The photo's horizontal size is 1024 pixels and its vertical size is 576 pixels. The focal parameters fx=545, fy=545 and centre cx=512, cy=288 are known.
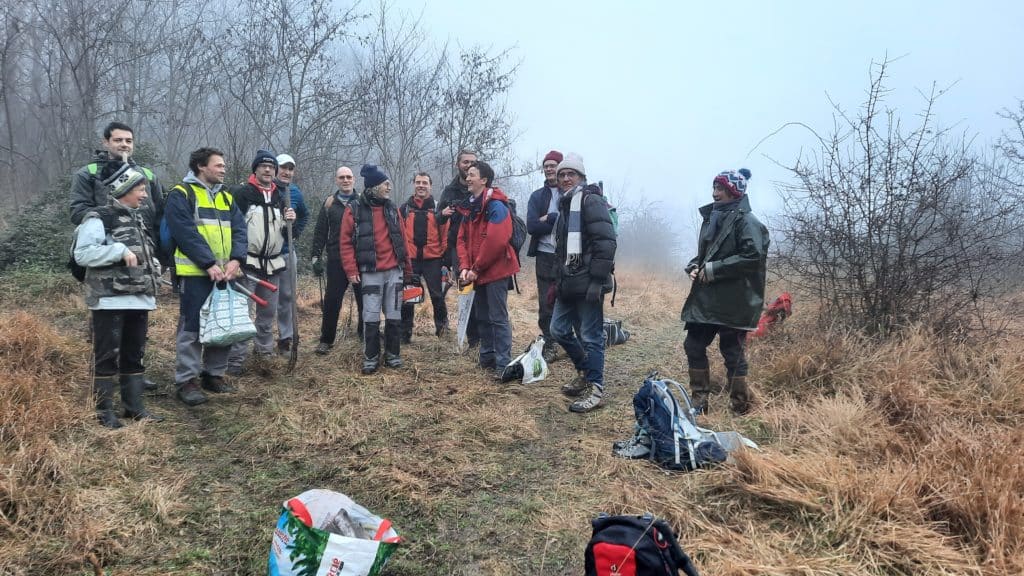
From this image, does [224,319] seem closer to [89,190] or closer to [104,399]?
[104,399]

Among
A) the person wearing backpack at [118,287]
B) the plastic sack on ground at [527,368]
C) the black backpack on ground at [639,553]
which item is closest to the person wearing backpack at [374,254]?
the plastic sack on ground at [527,368]

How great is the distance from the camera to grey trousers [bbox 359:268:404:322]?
5371mm

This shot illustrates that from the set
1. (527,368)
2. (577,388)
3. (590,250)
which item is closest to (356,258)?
(527,368)

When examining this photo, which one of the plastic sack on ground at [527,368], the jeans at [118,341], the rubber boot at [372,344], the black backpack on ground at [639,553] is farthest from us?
the rubber boot at [372,344]

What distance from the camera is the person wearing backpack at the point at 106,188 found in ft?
12.8

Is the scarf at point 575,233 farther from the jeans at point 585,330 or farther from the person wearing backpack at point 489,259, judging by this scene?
the person wearing backpack at point 489,259

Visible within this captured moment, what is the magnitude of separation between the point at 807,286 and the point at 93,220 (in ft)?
21.3

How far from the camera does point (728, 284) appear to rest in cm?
412

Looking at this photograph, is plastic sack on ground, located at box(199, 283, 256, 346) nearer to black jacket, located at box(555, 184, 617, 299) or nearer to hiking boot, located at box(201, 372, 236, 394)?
hiking boot, located at box(201, 372, 236, 394)

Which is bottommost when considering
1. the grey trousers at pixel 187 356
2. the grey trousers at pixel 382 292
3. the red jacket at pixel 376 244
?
the grey trousers at pixel 187 356

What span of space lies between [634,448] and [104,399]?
3.55m

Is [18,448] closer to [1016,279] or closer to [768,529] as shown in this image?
[768,529]

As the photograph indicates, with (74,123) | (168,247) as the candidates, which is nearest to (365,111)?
(74,123)

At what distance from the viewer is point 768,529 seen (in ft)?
8.66
